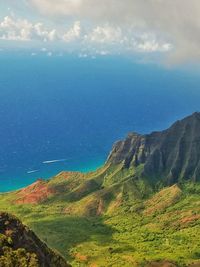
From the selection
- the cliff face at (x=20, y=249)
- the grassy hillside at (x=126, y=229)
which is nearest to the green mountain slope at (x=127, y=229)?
the grassy hillside at (x=126, y=229)

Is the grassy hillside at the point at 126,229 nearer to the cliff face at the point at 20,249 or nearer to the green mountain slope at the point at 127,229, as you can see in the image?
the green mountain slope at the point at 127,229

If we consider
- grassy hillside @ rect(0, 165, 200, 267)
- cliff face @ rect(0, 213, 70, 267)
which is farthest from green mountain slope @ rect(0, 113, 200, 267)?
cliff face @ rect(0, 213, 70, 267)

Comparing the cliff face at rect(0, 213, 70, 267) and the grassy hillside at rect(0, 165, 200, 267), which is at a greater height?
the grassy hillside at rect(0, 165, 200, 267)

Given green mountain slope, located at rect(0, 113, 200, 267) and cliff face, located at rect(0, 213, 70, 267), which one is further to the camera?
green mountain slope, located at rect(0, 113, 200, 267)

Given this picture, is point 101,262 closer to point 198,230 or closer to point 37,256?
point 198,230

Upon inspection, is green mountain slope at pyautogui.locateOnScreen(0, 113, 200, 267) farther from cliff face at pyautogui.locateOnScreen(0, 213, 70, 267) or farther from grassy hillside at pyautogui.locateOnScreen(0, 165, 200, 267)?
cliff face at pyautogui.locateOnScreen(0, 213, 70, 267)

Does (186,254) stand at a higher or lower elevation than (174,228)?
lower

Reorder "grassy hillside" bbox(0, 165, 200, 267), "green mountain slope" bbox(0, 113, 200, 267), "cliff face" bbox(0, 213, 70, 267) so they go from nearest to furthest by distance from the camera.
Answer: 1. "cliff face" bbox(0, 213, 70, 267)
2. "green mountain slope" bbox(0, 113, 200, 267)
3. "grassy hillside" bbox(0, 165, 200, 267)

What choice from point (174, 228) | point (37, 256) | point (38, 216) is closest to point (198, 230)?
point (174, 228)
